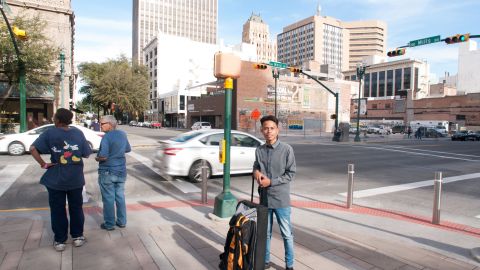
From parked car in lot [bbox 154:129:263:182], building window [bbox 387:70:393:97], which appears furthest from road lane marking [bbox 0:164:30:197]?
building window [bbox 387:70:393:97]

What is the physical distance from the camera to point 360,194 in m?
8.13

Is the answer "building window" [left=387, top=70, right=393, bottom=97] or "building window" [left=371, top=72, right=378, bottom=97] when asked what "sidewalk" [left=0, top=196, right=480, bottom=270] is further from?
"building window" [left=371, top=72, right=378, bottom=97]

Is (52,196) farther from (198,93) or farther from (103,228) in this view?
(198,93)

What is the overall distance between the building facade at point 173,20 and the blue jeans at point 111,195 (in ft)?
487

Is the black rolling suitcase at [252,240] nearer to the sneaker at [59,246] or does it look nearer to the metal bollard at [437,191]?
the sneaker at [59,246]

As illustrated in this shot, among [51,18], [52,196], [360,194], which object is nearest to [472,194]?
[360,194]

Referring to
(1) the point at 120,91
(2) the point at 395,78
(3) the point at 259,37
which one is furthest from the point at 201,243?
(3) the point at 259,37

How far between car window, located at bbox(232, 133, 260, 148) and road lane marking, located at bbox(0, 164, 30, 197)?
6.03 meters

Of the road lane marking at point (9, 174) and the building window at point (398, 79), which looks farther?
the building window at point (398, 79)

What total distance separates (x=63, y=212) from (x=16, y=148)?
40.0ft

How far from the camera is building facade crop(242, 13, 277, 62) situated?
15250 centimetres

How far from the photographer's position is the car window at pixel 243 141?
991 centimetres

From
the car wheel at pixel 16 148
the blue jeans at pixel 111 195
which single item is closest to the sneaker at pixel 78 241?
the blue jeans at pixel 111 195

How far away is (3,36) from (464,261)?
26.3 m
